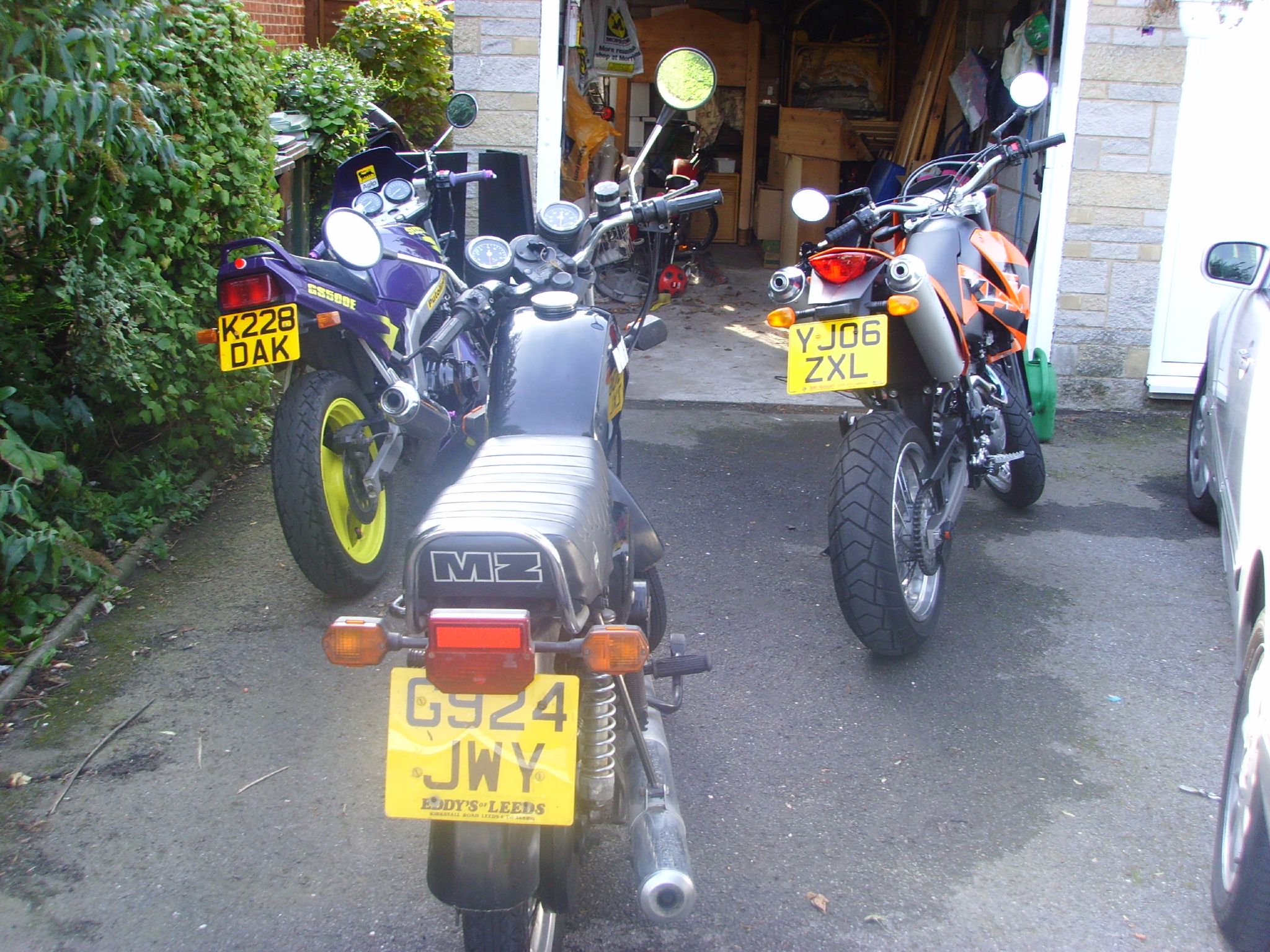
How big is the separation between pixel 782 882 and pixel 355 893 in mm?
1002

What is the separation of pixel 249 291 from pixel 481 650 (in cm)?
223

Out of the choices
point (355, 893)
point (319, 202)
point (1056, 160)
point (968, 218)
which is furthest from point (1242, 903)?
point (319, 202)

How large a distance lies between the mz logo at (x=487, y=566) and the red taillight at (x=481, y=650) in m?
0.09

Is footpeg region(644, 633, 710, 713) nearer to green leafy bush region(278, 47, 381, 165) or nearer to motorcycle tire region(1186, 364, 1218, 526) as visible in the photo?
motorcycle tire region(1186, 364, 1218, 526)

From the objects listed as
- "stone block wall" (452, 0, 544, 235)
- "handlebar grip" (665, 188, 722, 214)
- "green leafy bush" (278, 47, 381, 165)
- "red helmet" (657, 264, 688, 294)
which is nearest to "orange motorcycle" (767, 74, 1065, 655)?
"handlebar grip" (665, 188, 722, 214)

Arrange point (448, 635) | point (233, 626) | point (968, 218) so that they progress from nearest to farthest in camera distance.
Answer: point (448, 635) → point (233, 626) → point (968, 218)

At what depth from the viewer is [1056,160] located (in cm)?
641

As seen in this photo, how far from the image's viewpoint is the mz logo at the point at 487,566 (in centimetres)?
199

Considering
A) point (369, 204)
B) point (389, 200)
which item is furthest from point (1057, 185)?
point (369, 204)

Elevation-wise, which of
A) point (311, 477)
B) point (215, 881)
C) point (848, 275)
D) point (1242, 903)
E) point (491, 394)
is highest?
point (848, 275)

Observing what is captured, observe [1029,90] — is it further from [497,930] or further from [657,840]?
[497,930]

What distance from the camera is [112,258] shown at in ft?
14.0

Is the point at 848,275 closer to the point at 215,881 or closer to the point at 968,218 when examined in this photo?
the point at 968,218

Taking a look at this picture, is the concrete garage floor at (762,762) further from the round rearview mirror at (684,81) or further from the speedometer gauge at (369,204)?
the round rearview mirror at (684,81)
